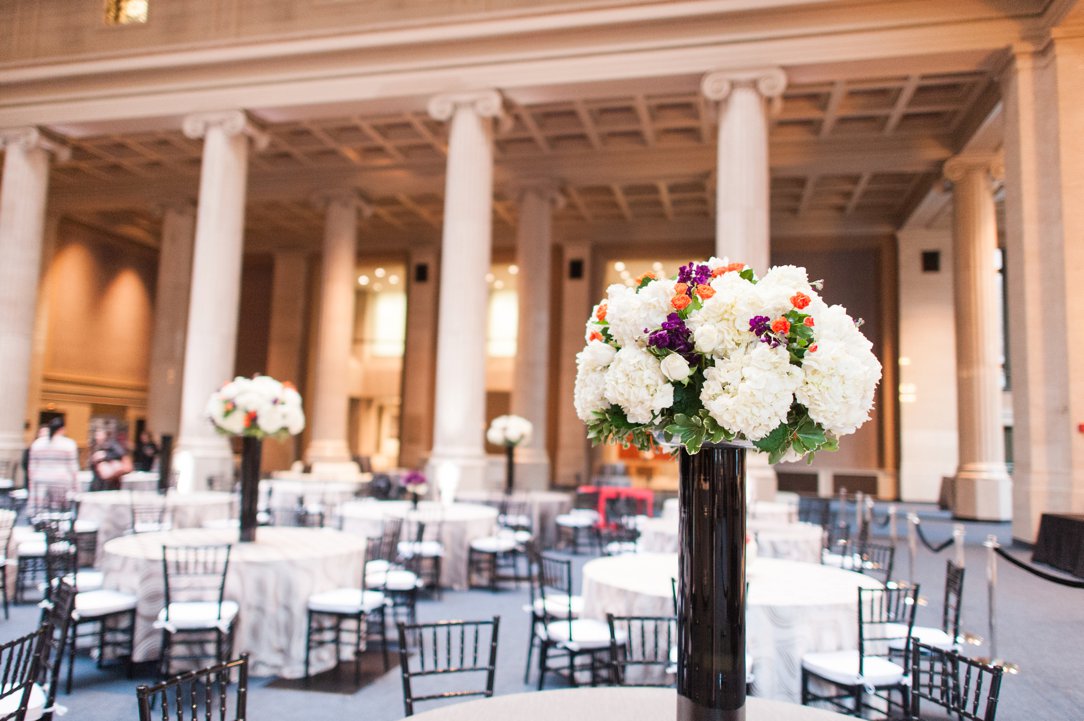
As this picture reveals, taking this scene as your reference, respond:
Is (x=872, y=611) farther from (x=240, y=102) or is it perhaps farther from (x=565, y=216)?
(x=565, y=216)

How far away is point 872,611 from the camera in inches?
198

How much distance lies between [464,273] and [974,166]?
1151cm

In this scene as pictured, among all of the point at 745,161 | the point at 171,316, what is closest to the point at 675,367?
the point at 745,161

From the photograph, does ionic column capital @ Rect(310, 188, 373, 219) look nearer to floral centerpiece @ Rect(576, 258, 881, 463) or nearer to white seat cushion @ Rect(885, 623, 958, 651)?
white seat cushion @ Rect(885, 623, 958, 651)

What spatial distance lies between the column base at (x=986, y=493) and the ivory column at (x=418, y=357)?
602 inches

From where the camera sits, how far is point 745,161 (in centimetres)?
1272

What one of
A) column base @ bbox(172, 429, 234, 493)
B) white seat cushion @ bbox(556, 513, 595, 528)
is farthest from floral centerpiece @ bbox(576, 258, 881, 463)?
column base @ bbox(172, 429, 234, 493)

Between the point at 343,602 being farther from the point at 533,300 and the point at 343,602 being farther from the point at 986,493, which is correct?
the point at 986,493

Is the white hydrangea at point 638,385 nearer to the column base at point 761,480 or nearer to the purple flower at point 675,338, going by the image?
the purple flower at point 675,338

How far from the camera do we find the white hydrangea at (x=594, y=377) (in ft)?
7.09

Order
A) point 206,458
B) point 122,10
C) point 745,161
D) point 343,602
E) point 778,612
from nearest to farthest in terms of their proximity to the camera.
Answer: point 778,612, point 343,602, point 745,161, point 206,458, point 122,10

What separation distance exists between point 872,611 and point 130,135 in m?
19.7

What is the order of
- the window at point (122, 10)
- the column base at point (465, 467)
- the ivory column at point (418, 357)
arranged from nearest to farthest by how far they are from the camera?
the column base at point (465, 467) < the window at point (122, 10) < the ivory column at point (418, 357)

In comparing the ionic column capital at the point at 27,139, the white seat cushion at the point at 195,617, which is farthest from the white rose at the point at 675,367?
the ionic column capital at the point at 27,139
